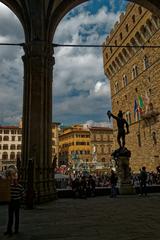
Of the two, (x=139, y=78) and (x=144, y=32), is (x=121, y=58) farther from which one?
(x=144, y=32)

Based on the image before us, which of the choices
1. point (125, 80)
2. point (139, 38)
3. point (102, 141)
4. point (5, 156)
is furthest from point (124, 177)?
point (5, 156)

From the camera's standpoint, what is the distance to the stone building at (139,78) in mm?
25938

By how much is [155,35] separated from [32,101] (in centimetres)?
2049

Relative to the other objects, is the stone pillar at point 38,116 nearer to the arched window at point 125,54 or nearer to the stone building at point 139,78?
the stone building at point 139,78

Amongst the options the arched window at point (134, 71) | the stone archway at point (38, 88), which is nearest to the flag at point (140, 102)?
the arched window at point (134, 71)

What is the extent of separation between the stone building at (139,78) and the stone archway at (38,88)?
15.7m

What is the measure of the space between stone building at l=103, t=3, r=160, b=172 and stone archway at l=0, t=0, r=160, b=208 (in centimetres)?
1574

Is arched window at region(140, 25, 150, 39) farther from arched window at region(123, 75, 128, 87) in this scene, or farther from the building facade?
the building facade

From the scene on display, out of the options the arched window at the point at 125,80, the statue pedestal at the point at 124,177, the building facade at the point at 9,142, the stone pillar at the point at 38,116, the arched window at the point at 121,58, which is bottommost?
the statue pedestal at the point at 124,177

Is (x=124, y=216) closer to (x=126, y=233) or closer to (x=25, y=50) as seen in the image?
(x=126, y=233)

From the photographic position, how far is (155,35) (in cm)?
2577

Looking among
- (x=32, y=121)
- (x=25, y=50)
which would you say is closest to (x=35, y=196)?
(x=32, y=121)

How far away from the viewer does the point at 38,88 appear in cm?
901

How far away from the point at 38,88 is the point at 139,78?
22619mm
